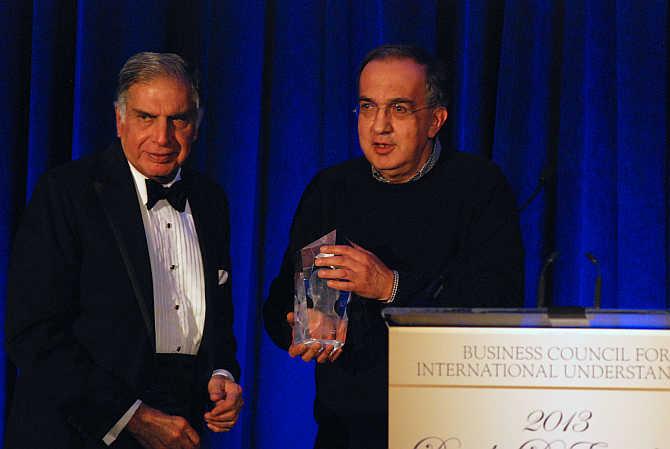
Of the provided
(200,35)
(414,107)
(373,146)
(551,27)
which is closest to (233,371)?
(373,146)

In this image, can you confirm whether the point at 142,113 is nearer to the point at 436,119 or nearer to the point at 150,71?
the point at 150,71

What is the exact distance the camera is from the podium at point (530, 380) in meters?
1.69

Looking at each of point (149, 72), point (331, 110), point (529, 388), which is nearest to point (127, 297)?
point (149, 72)

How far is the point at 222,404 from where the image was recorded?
2410 millimetres

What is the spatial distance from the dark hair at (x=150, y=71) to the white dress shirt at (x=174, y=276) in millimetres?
206

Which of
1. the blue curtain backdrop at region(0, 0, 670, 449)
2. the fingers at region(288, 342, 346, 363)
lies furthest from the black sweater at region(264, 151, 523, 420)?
the blue curtain backdrop at region(0, 0, 670, 449)

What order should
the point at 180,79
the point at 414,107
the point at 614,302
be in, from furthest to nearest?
the point at 614,302
the point at 414,107
the point at 180,79

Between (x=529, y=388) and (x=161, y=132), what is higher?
(x=161, y=132)

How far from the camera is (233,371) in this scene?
8.34ft

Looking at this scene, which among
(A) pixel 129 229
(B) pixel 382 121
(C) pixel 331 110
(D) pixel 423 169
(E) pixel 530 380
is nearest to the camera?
A: (E) pixel 530 380

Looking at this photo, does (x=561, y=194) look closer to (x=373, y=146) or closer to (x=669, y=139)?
(x=669, y=139)

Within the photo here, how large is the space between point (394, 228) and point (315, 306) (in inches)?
19.8

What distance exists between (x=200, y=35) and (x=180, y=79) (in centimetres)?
108

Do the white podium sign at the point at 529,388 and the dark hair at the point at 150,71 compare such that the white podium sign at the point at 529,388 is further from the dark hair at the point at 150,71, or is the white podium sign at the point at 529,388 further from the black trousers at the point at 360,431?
the dark hair at the point at 150,71
